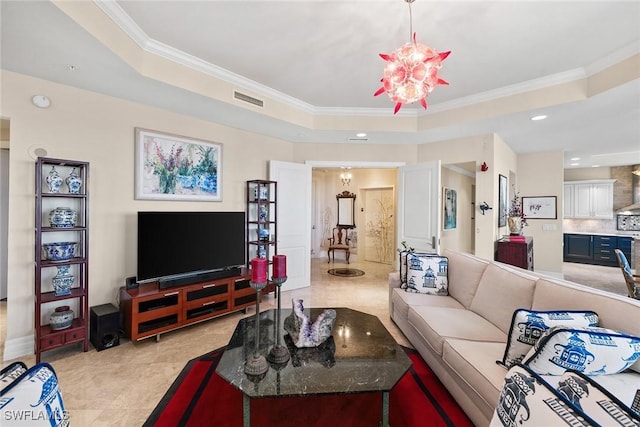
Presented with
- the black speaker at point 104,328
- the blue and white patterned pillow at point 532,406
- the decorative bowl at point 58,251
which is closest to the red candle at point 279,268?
the blue and white patterned pillow at point 532,406

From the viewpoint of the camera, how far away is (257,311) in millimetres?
Result: 1568

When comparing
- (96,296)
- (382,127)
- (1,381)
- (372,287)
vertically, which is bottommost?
(372,287)

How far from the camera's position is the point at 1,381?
808 mm

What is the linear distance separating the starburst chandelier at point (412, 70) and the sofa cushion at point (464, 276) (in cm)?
178

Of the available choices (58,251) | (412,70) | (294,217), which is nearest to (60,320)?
(58,251)

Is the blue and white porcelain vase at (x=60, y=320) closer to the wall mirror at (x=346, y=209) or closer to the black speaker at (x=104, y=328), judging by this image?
the black speaker at (x=104, y=328)

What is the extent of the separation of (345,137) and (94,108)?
319 cm

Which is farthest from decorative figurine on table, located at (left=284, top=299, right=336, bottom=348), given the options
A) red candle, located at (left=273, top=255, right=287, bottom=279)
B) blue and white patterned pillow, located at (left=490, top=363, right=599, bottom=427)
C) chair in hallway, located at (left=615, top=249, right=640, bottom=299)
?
chair in hallway, located at (left=615, top=249, right=640, bottom=299)

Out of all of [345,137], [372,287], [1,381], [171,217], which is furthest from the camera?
[372,287]

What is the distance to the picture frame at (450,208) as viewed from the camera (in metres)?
5.97

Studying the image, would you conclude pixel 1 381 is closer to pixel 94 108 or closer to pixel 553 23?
pixel 94 108

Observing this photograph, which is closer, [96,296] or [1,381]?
[1,381]

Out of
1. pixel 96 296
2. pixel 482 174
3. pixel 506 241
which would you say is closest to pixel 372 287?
pixel 506 241

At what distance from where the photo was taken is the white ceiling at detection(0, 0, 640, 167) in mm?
2051
